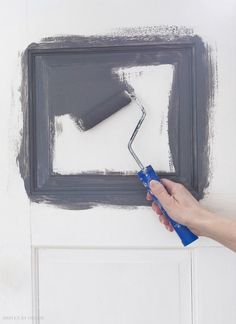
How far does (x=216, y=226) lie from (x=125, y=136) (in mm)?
279

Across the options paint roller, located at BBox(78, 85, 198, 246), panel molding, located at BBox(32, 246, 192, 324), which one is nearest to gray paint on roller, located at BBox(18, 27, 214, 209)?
paint roller, located at BBox(78, 85, 198, 246)

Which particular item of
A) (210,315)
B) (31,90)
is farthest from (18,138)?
(210,315)

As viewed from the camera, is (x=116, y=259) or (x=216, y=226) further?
(x=116, y=259)

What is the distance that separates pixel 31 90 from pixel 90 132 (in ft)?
0.55

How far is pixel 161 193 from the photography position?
2.38ft

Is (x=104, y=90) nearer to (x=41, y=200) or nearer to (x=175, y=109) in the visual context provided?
(x=175, y=109)

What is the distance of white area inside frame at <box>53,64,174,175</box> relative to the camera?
2.56 feet

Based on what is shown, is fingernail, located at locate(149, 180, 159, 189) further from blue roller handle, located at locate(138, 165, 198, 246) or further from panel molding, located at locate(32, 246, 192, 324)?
panel molding, located at locate(32, 246, 192, 324)

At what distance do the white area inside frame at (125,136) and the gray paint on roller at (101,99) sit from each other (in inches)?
0.6

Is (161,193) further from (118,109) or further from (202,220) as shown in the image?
(118,109)

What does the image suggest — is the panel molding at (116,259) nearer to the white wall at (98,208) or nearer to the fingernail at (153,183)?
the white wall at (98,208)

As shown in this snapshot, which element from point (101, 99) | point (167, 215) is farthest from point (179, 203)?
point (101, 99)

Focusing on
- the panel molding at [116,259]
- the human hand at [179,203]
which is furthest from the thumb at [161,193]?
the panel molding at [116,259]

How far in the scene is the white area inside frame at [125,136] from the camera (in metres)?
0.78
